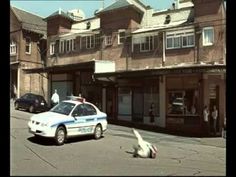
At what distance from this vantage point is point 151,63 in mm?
32531

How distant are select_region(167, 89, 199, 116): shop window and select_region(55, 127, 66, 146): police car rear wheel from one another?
11.8 meters

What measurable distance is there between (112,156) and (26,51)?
3355 cm

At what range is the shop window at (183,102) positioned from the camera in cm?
2688

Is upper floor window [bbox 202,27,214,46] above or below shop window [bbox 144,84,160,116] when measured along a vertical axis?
above

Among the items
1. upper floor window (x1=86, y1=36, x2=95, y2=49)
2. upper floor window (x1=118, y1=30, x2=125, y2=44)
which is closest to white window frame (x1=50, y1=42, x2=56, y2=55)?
upper floor window (x1=86, y1=36, x2=95, y2=49)

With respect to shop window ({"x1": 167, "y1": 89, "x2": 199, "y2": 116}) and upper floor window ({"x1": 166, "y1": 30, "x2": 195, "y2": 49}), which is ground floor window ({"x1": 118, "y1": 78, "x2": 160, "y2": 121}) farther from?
upper floor window ({"x1": 166, "y1": 30, "x2": 195, "y2": 49})

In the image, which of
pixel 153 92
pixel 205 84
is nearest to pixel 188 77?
pixel 205 84

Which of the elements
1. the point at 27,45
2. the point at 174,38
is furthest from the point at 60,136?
the point at 27,45

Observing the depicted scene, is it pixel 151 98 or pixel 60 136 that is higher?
pixel 151 98

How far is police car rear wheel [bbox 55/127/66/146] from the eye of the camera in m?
16.7

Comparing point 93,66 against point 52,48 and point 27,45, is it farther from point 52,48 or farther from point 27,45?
point 27,45
